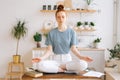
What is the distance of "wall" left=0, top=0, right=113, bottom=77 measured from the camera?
16.9 ft

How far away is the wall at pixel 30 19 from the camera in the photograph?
5.16 metres

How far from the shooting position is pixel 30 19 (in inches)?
205

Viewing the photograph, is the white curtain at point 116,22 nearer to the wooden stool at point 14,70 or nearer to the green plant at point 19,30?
the green plant at point 19,30

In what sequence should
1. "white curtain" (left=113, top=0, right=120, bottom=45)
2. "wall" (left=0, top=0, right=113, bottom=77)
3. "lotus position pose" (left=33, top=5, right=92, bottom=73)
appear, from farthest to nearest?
1. "wall" (left=0, top=0, right=113, bottom=77)
2. "white curtain" (left=113, top=0, right=120, bottom=45)
3. "lotus position pose" (left=33, top=5, right=92, bottom=73)

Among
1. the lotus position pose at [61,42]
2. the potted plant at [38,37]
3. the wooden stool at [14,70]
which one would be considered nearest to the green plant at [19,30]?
the potted plant at [38,37]

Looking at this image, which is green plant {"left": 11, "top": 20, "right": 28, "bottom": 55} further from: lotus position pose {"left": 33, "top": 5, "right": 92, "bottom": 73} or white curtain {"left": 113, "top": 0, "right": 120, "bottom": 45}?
lotus position pose {"left": 33, "top": 5, "right": 92, "bottom": 73}

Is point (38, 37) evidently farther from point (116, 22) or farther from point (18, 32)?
point (116, 22)

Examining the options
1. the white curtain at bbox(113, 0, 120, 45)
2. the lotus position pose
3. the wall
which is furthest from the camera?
the wall

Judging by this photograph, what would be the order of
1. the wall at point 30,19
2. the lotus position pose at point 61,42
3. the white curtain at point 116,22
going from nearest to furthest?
the lotus position pose at point 61,42
the white curtain at point 116,22
the wall at point 30,19

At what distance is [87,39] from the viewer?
5227 millimetres

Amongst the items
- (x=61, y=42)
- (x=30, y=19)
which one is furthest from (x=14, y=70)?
(x=61, y=42)

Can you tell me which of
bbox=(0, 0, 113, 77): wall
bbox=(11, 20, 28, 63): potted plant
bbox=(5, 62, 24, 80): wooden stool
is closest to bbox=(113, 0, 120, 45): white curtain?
bbox=(0, 0, 113, 77): wall

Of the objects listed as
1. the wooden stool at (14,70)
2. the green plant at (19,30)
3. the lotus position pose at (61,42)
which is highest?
the green plant at (19,30)

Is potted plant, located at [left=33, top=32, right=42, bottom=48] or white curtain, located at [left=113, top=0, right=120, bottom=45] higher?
white curtain, located at [left=113, top=0, right=120, bottom=45]
